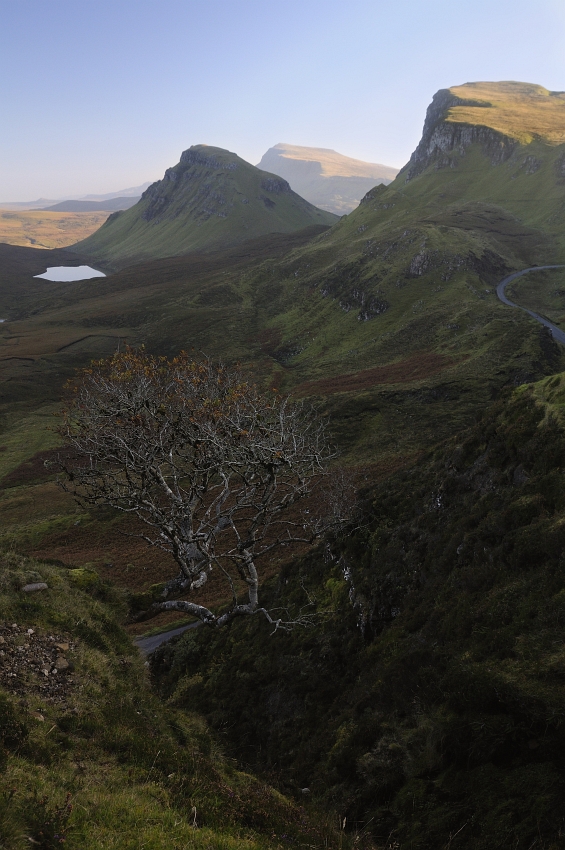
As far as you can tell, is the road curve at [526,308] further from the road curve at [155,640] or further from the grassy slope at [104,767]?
the grassy slope at [104,767]

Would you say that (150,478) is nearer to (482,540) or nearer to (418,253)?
(482,540)

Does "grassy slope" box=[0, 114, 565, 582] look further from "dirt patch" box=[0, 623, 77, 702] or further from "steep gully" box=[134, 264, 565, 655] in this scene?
"dirt patch" box=[0, 623, 77, 702]

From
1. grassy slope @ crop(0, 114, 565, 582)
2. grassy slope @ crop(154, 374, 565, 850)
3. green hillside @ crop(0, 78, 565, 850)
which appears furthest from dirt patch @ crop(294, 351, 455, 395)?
grassy slope @ crop(154, 374, 565, 850)

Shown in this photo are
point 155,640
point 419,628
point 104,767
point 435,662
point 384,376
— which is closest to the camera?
point 104,767

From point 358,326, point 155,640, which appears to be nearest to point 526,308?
point 358,326

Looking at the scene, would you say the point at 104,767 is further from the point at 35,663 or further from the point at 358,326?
the point at 358,326

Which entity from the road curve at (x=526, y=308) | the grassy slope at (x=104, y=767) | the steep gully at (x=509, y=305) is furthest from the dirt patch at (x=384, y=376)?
the grassy slope at (x=104, y=767)

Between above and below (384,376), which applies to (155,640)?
below
